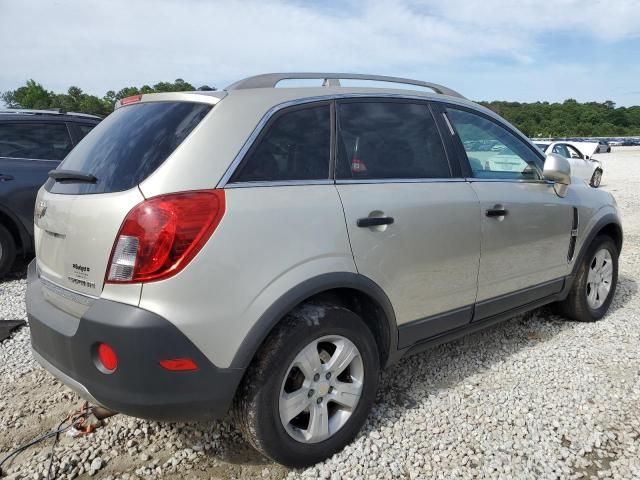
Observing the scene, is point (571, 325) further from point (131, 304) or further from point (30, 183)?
point (30, 183)

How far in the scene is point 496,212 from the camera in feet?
10.4

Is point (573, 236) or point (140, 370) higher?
point (573, 236)

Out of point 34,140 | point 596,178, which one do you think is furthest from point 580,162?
point 34,140

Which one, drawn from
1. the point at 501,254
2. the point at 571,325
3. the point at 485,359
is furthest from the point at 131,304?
the point at 571,325

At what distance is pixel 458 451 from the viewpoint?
2557 mm

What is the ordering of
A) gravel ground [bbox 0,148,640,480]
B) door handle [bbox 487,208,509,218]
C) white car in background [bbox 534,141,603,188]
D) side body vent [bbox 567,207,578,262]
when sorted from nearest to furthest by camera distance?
1. gravel ground [bbox 0,148,640,480]
2. door handle [bbox 487,208,509,218]
3. side body vent [bbox 567,207,578,262]
4. white car in background [bbox 534,141,603,188]

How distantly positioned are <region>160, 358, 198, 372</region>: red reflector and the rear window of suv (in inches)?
28.0

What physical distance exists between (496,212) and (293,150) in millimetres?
1454

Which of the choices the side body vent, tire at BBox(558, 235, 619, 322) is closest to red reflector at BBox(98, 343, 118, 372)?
the side body vent

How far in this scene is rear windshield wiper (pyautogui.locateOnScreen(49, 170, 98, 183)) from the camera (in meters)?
2.28

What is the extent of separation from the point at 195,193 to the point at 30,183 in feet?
14.0

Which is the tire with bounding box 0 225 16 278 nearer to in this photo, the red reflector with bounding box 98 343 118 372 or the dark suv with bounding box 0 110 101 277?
the dark suv with bounding box 0 110 101 277

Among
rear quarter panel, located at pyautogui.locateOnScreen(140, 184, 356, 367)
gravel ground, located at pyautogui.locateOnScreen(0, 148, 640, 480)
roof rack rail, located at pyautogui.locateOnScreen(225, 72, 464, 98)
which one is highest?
roof rack rail, located at pyautogui.locateOnScreen(225, 72, 464, 98)

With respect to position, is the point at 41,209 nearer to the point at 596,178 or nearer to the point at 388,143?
the point at 388,143
